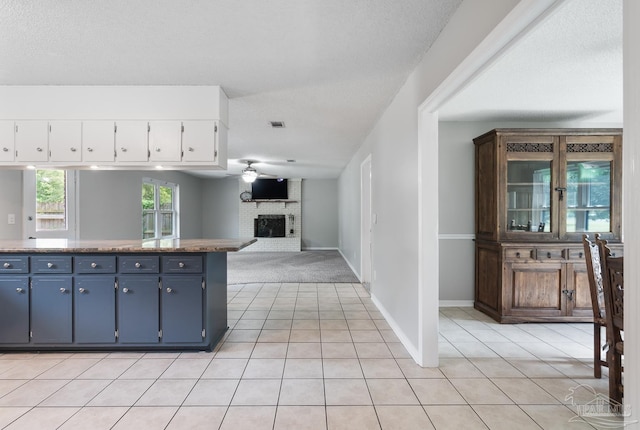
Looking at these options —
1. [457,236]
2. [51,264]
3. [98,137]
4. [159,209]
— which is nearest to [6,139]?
[98,137]

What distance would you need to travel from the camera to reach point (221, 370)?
8.20 ft

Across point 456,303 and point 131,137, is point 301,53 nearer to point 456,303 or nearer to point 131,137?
point 131,137

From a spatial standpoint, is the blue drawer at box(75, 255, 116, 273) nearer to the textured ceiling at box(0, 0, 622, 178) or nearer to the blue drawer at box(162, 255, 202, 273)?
the blue drawer at box(162, 255, 202, 273)

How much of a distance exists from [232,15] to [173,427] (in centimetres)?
250

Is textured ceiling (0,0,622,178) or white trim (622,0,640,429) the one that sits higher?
textured ceiling (0,0,622,178)

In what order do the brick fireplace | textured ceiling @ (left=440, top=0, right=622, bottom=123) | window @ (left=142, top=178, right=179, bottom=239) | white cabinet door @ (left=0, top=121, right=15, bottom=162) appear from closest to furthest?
textured ceiling @ (left=440, top=0, right=622, bottom=123) → white cabinet door @ (left=0, top=121, right=15, bottom=162) → window @ (left=142, top=178, right=179, bottom=239) → the brick fireplace

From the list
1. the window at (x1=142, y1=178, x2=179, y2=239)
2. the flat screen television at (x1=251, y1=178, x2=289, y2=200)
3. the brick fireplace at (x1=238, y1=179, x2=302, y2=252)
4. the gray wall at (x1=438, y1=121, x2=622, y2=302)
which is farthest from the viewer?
the brick fireplace at (x1=238, y1=179, x2=302, y2=252)

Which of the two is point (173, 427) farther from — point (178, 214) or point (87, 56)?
point (178, 214)

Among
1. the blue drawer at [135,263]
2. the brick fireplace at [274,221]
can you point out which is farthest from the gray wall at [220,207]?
the blue drawer at [135,263]

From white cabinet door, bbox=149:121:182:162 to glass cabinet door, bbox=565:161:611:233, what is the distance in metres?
4.28

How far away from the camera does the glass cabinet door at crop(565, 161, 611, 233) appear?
3543 millimetres

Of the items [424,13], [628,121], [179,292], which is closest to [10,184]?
[179,292]

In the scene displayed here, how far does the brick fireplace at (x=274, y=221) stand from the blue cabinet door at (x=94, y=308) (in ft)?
24.3

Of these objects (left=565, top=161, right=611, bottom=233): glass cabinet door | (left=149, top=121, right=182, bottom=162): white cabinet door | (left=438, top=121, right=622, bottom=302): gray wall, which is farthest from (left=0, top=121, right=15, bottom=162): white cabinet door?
(left=565, top=161, right=611, bottom=233): glass cabinet door
